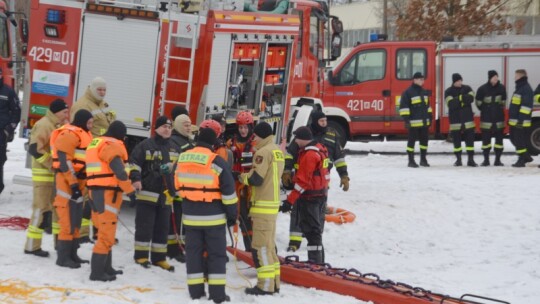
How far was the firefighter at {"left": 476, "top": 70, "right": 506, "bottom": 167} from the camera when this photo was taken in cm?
1811

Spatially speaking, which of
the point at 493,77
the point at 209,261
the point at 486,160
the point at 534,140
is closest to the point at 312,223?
the point at 209,261

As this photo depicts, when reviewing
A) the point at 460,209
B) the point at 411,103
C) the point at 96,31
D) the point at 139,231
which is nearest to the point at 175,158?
the point at 139,231

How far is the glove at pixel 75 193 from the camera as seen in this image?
9.24 meters

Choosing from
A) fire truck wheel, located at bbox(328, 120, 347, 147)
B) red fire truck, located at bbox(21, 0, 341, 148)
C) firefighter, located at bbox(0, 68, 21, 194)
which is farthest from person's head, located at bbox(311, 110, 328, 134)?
fire truck wheel, located at bbox(328, 120, 347, 147)

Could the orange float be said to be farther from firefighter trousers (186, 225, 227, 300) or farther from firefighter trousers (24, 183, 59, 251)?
firefighter trousers (186, 225, 227, 300)

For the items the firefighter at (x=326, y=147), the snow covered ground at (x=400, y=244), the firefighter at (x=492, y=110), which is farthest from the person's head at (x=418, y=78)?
the firefighter at (x=326, y=147)

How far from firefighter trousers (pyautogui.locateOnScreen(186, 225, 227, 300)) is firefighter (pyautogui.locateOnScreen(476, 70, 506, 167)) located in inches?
424

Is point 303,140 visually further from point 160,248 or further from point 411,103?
point 411,103

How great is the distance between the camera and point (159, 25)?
11344mm

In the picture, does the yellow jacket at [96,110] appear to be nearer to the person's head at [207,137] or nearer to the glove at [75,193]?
the glove at [75,193]

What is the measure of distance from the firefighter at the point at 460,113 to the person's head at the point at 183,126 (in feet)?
30.7

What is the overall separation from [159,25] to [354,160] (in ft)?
29.2

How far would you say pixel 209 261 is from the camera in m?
8.54

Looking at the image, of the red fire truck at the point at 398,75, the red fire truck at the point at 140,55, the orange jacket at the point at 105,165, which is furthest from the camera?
the red fire truck at the point at 398,75
